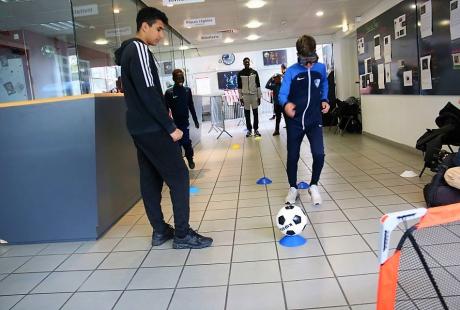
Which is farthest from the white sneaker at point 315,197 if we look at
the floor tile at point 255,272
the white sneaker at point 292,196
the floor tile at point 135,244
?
the floor tile at point 135,244

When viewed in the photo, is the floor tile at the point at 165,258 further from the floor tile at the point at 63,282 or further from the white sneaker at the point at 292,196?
the white sneaker at the point at 292,196

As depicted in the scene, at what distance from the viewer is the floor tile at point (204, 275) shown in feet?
7.70

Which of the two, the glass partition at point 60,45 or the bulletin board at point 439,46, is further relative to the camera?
the bulletin board at point 439,46

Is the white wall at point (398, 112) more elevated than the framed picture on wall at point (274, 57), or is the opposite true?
the framed picture on wall at point (274, 57)

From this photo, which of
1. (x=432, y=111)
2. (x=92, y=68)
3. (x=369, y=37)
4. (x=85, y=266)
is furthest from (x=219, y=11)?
(x=85, y=266)

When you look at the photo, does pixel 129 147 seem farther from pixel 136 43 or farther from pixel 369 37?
pixel 369 37

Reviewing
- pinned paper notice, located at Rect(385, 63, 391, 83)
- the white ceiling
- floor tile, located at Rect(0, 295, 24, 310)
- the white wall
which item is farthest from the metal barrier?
floor tile, located at Rect(0, 295, 24, 310)

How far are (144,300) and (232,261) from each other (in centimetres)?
64

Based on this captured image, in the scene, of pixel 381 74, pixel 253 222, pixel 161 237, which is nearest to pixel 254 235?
pixel 253 222

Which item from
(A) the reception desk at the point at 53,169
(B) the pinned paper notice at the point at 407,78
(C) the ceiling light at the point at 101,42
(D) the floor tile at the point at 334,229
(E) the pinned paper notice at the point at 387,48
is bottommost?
(D) the floor tile at the point at 334,229

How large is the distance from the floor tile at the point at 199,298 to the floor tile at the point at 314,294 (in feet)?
1.17

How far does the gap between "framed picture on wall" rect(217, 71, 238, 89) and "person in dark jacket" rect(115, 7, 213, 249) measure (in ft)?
47.0

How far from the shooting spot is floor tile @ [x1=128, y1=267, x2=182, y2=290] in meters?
2.38

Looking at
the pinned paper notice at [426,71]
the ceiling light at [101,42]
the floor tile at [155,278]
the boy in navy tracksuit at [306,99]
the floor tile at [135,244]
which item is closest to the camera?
the floor tile at [155,278]
